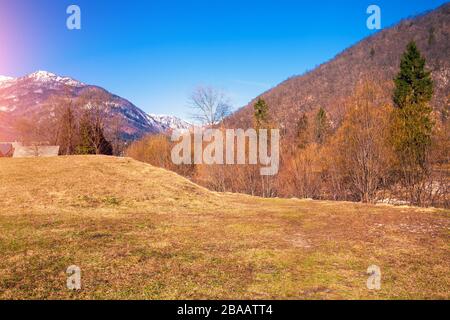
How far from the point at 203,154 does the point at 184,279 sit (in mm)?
48638

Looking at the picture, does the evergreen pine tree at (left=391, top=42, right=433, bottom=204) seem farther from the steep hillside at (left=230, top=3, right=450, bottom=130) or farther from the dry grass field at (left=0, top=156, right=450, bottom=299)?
the steep hillside at (left=230, top=3, right=450, bottom=130)

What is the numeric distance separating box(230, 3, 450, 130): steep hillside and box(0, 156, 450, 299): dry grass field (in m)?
84.7

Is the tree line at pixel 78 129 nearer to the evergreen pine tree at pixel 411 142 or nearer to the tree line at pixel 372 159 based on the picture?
the tree line at pixel 372 159

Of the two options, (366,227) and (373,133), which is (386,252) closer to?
(366,227)

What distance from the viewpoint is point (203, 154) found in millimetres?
57406

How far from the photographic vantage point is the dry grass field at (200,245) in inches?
330

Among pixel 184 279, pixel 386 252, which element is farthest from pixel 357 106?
pixel 184 279

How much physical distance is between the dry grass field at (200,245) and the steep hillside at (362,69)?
84689 mm

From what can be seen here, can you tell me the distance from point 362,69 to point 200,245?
152 m

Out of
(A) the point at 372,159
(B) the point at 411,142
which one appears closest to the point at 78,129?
(A) the point at 372,159

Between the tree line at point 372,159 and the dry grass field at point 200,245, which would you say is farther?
the tree line at point 372,159

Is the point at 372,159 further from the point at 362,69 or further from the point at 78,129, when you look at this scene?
the point at 362,69

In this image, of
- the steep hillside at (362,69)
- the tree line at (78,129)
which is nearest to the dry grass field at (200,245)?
the tree line at (78,129)

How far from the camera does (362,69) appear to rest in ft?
480
